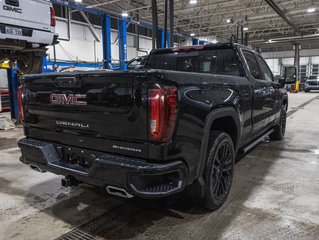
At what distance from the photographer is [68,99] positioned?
2.26 metres

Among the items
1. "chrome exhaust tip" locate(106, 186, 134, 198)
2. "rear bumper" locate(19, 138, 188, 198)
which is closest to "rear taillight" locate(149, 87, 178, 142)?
"rear bumper" locate(19, 138, 188, 198)

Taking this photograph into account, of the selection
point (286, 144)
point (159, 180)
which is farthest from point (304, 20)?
point (159, 180)

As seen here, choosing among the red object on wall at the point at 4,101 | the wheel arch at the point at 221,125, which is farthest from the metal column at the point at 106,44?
the wheel arch at the point at 221,125

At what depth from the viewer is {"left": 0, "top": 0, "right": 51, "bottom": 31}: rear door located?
474cm

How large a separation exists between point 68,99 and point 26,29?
3.68 metres

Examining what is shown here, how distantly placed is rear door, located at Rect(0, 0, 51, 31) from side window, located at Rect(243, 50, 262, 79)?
13.1 ft

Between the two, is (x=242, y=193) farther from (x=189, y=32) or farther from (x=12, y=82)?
(x=189, y=32)

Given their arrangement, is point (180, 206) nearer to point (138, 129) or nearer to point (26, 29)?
point (138, 129)

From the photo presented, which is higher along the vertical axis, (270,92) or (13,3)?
(13,3)

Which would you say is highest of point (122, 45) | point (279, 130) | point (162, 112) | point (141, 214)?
point (122, 45)

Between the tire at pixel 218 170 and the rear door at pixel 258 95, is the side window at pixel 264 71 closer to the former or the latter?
the rear door at pixel 258 95

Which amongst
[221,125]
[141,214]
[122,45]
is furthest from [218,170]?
[122,45]

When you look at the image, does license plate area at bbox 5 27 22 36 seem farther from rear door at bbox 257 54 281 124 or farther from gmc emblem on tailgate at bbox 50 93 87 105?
rear door at bbox 257 54 281 124

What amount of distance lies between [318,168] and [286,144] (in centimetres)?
147
